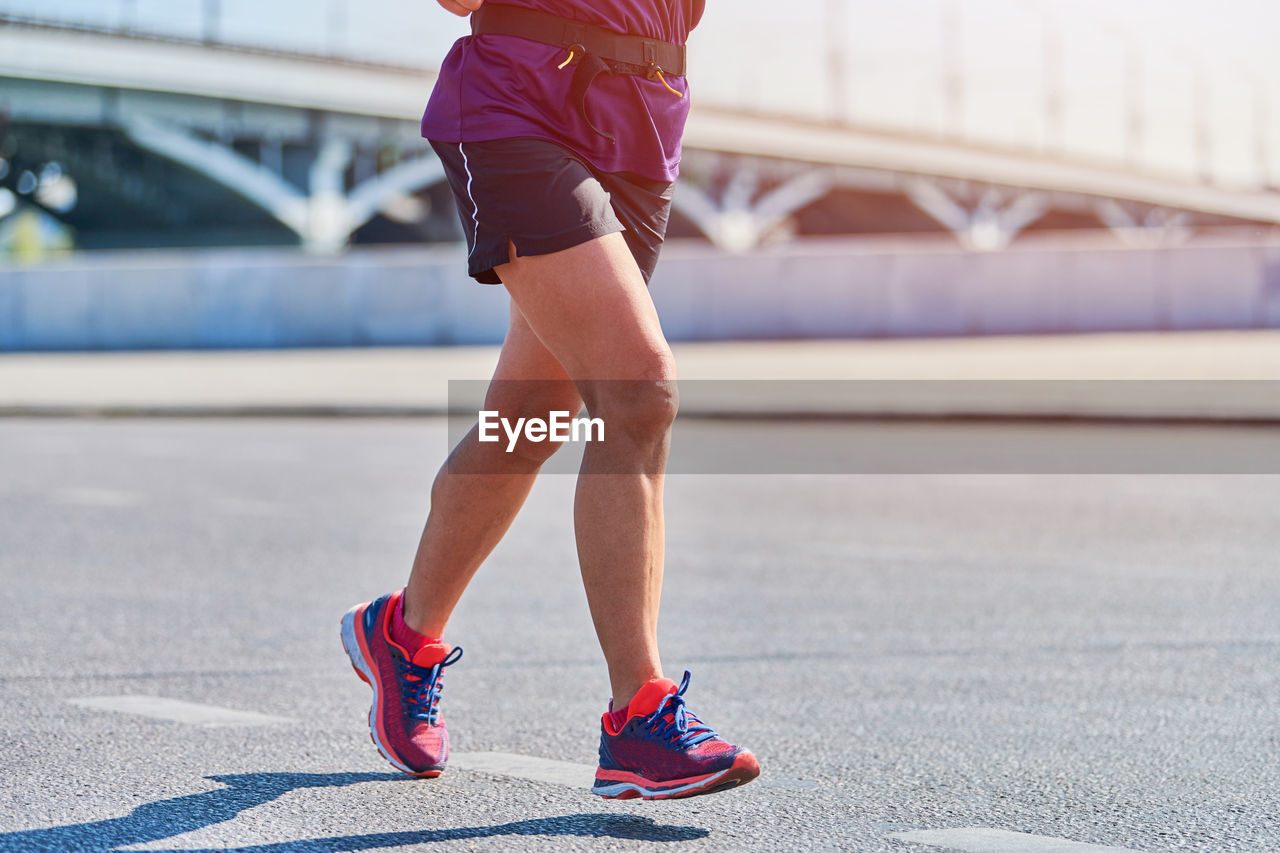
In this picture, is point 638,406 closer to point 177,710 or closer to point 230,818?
point 230,818

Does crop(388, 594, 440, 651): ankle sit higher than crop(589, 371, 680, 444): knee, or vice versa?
crop(589, 371, 680, 444): knee

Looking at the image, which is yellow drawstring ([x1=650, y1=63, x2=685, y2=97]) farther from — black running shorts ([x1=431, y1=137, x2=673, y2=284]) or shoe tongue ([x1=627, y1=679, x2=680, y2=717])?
shoe tongue ([x1=627, y1=679, x2=680, y2=717])

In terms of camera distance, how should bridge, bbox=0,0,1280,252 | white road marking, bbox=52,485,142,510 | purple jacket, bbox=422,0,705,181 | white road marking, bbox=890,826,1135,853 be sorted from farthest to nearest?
bridge, bbox=0,0,1280,252
white road marking, bbox=52,485,142,510
purple jacket, bbox=422,0,705,181
white road marking, bbox=890,826,1135,853

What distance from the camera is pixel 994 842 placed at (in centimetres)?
276

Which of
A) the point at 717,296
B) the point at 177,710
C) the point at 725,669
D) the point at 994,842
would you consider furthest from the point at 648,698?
the point at 717,296

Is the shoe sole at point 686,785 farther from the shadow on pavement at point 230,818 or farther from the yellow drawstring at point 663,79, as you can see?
the yellow drawstring at point 663,79

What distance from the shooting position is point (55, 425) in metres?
14.2

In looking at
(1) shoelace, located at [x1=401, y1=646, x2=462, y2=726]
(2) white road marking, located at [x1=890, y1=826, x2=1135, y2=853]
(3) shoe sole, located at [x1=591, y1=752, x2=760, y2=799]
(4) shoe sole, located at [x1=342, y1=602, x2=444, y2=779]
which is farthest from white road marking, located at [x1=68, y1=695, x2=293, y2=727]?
(2) white road marking, located at [x1=890, y1=826, x2=1135, y2=853]

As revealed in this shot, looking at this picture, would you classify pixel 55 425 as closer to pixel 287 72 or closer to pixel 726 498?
pixel 726 498

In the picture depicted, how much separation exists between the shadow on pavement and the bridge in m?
32.9

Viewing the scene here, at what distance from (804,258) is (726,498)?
1349 cm

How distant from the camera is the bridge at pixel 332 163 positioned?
52.6m

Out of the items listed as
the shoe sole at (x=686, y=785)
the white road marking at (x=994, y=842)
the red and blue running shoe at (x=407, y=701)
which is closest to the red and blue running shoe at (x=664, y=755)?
the shoe sole at (x=686, y=785)

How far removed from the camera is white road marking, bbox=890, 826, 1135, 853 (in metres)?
2.72
